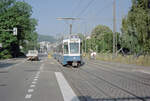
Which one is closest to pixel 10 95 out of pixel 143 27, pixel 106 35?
pixel 143 27

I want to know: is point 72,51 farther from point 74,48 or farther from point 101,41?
point 101,41

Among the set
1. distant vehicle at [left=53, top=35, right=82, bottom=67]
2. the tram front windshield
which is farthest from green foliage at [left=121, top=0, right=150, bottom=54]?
the tram front windshield

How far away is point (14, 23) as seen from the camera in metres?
54.7

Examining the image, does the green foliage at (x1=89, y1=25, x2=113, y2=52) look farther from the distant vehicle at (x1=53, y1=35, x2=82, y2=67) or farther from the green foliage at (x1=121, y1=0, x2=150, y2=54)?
the distant vehicle at (x1=53, y1=35, x2=82, y2=67)

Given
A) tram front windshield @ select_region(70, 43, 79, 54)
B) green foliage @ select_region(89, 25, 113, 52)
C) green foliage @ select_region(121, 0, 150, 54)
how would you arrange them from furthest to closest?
green foliage @ select_region(89, 25, 113, 52), tram front windshield @ select_region(70, 43, 79, 54), green foliage @ select_region(121, 0, 150, 54)

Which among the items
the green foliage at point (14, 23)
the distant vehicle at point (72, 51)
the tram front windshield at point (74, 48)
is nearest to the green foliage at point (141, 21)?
the distant vehicle at point (72, 51)

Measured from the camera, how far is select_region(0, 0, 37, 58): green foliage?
2127 inches

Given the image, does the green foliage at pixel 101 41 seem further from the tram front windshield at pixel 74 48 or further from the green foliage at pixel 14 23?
the tram front windshield at pixel 74 48

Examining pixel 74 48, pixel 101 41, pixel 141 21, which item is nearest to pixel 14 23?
pixel 74 48

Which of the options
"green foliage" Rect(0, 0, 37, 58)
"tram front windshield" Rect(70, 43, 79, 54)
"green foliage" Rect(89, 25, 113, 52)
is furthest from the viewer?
"green foliage" Rect(89, 25, 113, 52)

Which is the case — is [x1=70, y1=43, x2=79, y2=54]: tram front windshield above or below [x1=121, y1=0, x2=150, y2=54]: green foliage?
below

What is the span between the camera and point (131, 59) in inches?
1401

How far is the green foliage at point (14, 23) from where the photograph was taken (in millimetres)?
54031

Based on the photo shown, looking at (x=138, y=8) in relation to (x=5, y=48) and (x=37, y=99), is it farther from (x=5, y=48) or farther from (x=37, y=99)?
(x=5, y=48)
